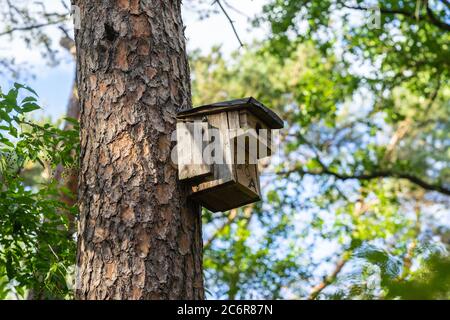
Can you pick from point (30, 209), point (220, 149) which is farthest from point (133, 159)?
point (30, 209)

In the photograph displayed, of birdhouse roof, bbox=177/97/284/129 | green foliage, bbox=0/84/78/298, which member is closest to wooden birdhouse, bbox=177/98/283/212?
birdhouse roof, bbox=177/97/284/129

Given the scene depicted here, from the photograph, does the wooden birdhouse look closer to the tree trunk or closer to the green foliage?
the tree trunk

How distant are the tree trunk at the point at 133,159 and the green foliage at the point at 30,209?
0.59 meters

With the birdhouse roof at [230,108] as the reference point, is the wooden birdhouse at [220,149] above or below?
below

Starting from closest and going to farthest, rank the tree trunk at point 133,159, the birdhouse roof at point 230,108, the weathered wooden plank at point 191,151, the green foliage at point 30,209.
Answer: the tree trunk at point 133,159
the weathered wooden plank at point 191,151
the birdhouse roof at point 230,108
the green foliage at point 30,209

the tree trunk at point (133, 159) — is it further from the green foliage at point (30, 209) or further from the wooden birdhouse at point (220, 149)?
the green foliage at point (30, 209)

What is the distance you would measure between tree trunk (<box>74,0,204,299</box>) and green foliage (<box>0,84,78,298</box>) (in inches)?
23.4

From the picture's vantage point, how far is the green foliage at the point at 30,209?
3312 mm

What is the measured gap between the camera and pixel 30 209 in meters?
3.36

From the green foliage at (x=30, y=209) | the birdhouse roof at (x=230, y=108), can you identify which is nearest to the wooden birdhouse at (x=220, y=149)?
the birdhouse roof at (x=230, y=108)

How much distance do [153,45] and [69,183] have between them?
3534mm

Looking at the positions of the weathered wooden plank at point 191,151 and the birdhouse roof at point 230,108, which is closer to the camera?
the weathered wooden plank at point 191,151

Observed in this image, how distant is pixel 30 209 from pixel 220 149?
107 centimetres
